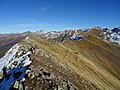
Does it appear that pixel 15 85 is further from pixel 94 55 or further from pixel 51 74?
pixel 94 55

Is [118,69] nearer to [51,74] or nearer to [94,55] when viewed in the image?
[94,55]

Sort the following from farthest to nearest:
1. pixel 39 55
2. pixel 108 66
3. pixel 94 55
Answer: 1. pixel 94 55
2. pixel 108 66
3. pixel 39 55

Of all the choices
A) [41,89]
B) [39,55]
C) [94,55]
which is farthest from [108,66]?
[41,89]

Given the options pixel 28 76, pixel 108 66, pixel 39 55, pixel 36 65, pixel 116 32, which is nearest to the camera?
pixel 28 76

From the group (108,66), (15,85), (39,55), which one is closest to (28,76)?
(15,85)

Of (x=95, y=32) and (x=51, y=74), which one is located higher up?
(x=51, y=74)

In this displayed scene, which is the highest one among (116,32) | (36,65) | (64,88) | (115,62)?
(36,65)

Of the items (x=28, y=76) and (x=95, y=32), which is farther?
(x=95, y=32)

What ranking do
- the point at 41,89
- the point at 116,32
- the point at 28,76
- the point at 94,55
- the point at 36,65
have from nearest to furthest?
1. the point at 41,89
2. the point at 28,76
3. the point at 36,65
4. the point at 94,55
5. the point at 116,32

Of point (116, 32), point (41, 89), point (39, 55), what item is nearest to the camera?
point (41, 89)
